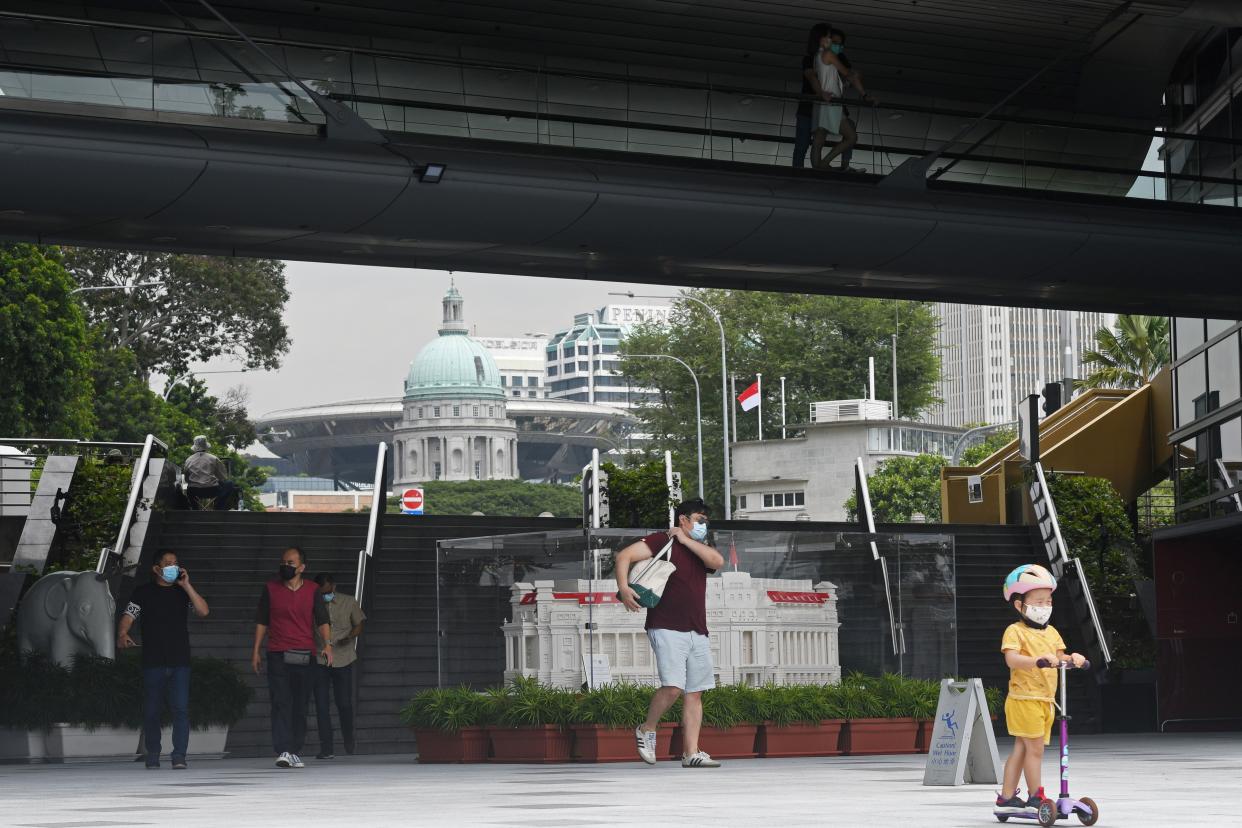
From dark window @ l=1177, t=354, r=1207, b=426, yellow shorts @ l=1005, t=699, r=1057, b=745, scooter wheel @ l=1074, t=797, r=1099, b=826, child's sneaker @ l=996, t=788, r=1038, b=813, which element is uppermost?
dark window @ l=1177, t=354, r=1207, b=426

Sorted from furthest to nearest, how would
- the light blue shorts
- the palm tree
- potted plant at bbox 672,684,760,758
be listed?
the palm tree < potted plant at bbox 672,684,760,758 < the light blue shorts

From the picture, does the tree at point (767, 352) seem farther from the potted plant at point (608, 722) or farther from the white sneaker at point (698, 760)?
the white sneaker at point (698, 760)

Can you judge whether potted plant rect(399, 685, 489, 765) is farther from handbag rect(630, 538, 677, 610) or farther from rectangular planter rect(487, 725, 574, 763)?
handbag rect(630, 538, 677, 610)

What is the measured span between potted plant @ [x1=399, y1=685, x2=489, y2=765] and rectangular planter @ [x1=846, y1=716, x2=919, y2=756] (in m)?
3.08

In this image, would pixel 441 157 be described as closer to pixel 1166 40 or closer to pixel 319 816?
pixel 319 816

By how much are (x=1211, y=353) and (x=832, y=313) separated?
173 ft

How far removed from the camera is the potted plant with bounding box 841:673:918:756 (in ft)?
51.6

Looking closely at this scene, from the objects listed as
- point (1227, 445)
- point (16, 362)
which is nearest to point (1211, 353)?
point (1227, 445)

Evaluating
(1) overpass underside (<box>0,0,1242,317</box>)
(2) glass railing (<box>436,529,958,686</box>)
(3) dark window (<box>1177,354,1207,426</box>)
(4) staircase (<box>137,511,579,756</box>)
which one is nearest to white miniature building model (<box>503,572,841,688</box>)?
(2) glass railing (<box>436,529,958,686</box>)

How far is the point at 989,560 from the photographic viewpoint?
83.1 feet

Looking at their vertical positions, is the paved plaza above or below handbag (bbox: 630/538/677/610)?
below

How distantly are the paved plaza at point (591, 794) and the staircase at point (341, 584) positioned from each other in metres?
4.03

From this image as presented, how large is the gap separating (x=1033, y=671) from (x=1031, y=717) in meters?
0.21

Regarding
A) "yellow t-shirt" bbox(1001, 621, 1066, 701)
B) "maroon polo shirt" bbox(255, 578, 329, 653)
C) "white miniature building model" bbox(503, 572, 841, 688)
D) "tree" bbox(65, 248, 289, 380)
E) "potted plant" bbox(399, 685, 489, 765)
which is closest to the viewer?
"yellow t-shirt" bbox(1001, 621, 1066, 701)
